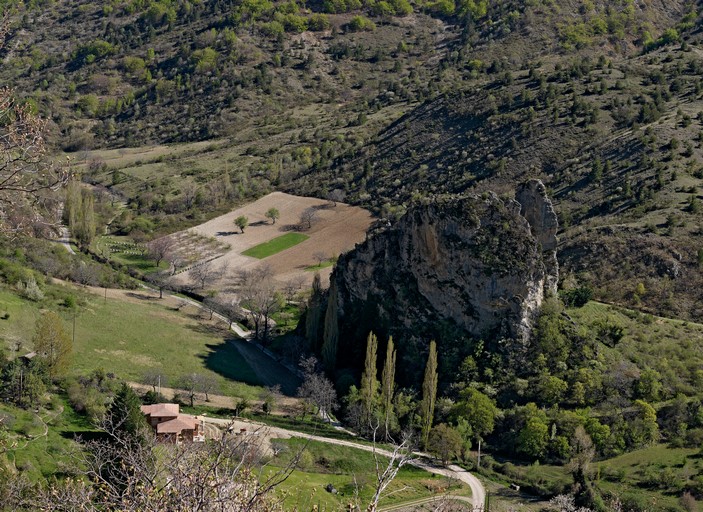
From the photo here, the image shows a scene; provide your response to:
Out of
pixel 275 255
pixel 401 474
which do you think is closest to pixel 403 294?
pixel 401 474

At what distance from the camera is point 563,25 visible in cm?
15725

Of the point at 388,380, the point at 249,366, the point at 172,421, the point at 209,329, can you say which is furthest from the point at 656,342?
the point at 209,329

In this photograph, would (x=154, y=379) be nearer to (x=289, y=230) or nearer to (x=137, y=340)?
(x=137, y=340)

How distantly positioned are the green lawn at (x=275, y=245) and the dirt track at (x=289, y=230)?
2.70 feet

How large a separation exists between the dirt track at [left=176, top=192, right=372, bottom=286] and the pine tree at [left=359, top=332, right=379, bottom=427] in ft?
87.3

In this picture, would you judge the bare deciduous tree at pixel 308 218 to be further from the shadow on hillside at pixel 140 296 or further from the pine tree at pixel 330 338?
the pine tree at pixel 330 338

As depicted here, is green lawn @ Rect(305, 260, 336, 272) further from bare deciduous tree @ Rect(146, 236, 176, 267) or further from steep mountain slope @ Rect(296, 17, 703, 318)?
bare deciduous tree @ Rect(146, 236, 176, 267)

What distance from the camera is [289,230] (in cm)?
9706

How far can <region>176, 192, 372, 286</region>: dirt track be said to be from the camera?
3396 inches

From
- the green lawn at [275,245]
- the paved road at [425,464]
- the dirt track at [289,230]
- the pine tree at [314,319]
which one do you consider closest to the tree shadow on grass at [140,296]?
the dirt track at [289,230]

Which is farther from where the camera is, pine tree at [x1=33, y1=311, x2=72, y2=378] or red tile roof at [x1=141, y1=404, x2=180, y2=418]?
pine tree at [x1=33, y1=311, x2=72, y2=378]

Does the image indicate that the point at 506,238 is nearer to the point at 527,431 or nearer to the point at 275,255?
the point at 527,431

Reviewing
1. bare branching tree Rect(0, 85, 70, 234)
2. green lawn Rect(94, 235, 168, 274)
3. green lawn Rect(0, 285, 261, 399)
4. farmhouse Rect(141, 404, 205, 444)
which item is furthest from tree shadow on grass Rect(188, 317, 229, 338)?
bare branching tree Rect(0, 85, 70, 234)

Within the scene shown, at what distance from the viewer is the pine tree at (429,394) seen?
5038 centimetres
